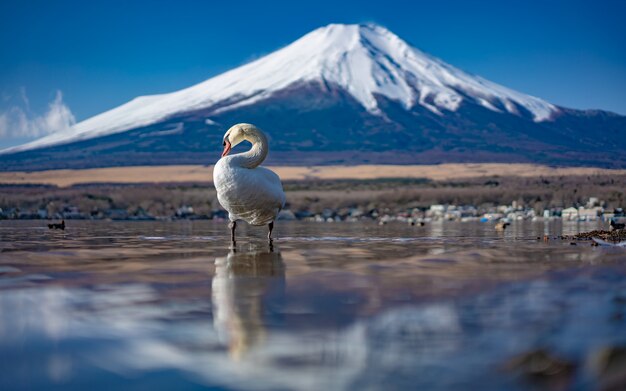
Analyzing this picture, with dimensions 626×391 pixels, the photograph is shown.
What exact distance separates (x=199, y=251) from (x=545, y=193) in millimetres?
28227

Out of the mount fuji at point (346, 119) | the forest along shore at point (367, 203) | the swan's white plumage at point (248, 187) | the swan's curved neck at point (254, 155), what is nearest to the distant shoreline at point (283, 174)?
the forest along shore at point (367, 203)

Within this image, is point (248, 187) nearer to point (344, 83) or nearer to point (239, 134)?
point (239, 134)

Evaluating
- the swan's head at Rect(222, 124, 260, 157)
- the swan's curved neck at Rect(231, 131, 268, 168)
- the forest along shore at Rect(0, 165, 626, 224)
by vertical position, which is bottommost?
the forest along shore at Rect(0, 165, 626, 224)

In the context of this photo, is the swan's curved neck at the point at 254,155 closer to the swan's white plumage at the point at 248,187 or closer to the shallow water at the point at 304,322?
the swan's white plumage at the point at 248,187

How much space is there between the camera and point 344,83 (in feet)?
399

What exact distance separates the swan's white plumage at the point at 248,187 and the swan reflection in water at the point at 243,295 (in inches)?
76.8

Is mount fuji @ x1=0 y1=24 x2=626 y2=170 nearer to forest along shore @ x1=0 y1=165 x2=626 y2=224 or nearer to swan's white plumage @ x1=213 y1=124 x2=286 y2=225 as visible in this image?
forest along shore @ x1=0 y1=165 x2=626 y2=224

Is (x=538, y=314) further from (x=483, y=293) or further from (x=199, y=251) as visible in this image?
(x=199, y=251)

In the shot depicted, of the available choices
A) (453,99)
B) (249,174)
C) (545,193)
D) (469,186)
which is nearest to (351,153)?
(453,99)

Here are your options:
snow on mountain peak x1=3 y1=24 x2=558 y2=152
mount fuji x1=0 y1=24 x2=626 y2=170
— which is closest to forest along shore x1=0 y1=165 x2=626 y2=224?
mount fuji x1=0 y1=24 x2=626 y2=170

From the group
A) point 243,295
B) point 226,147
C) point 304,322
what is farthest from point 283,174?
point 304,322

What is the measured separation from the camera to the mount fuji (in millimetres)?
88250

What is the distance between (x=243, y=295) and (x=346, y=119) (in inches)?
4125

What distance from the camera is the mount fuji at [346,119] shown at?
290ft
